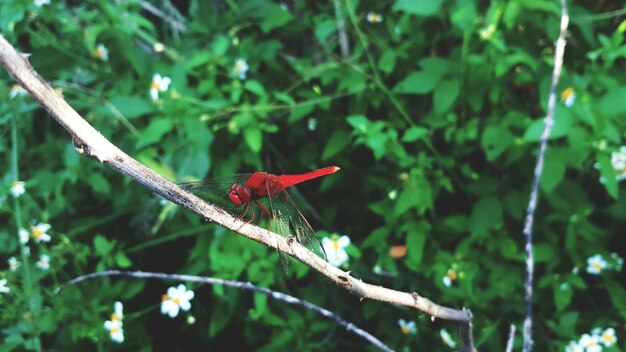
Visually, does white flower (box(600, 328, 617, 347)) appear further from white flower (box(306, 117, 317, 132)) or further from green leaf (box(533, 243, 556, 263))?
white flower (box(306, 117, 317, 132))

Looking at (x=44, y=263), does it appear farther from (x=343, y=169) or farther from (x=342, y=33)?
(x=342, y=33)

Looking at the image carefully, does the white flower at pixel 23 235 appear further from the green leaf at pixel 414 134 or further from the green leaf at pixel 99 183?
the green leaf at pixel 414 134

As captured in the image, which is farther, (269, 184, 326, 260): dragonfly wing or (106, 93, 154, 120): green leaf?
(106, 93, 154, 120): green leaf

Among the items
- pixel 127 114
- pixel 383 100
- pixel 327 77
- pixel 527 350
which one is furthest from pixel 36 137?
pixel 527 350

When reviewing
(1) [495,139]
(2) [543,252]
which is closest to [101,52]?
(1) [495,139]

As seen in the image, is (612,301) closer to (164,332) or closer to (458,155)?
(458,155)

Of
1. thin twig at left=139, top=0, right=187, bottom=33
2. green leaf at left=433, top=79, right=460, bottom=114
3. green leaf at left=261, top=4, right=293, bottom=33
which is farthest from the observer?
thin twig at left=139, top=0, right=187, bottom=33

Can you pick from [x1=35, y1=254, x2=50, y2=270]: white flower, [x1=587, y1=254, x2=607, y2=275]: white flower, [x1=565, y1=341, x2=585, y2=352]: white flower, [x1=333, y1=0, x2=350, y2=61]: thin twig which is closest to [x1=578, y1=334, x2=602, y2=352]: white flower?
[x1=565, y1=341, x2=585, y2=352]: white flower
